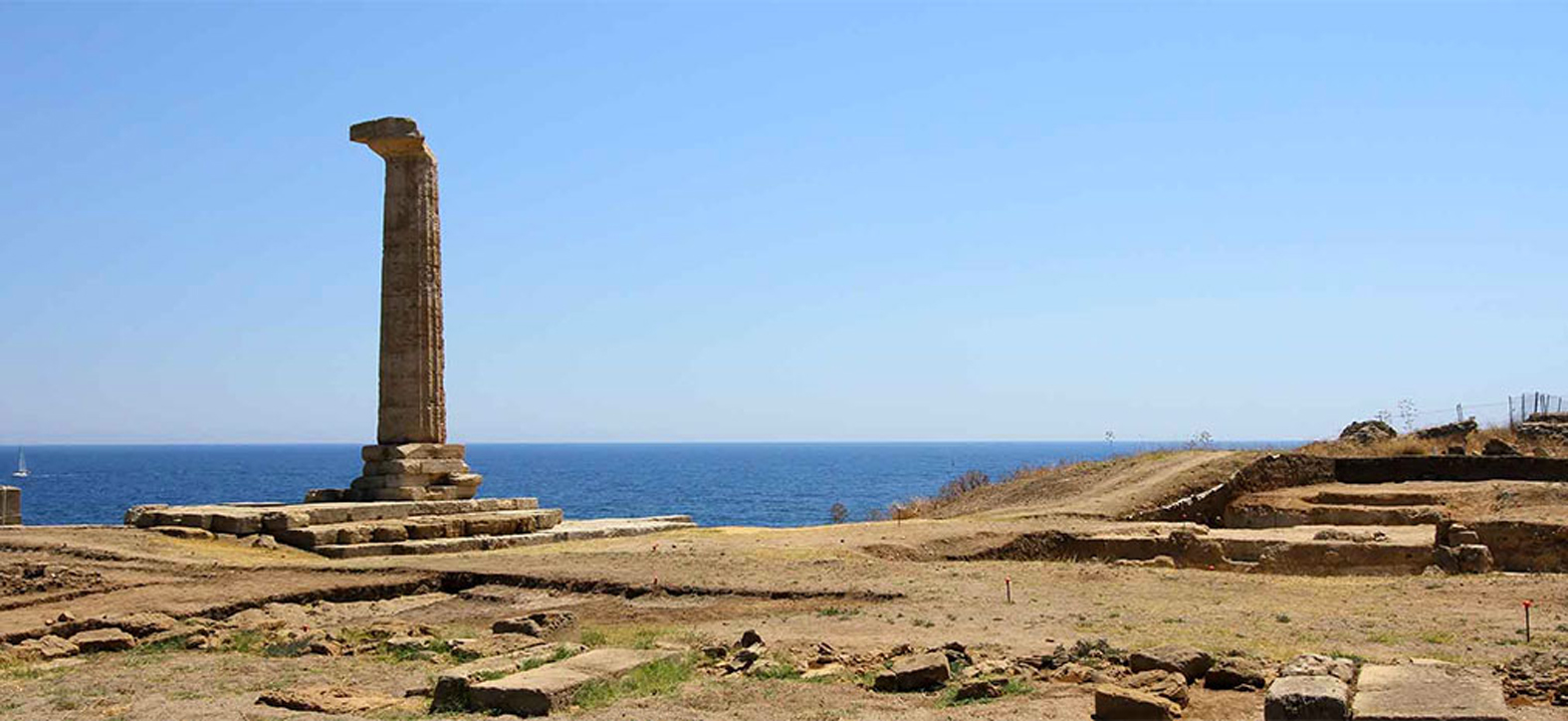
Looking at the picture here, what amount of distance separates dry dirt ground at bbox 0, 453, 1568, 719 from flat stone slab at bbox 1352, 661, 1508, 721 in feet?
1.76

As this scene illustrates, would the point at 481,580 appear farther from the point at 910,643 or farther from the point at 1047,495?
the point at 1047,495

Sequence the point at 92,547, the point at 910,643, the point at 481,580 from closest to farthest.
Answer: the point at 910,643
the point at 481,580
the point at 92,547

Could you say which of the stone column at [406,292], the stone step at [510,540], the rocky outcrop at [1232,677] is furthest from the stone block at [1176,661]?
the stone column at [406,292]

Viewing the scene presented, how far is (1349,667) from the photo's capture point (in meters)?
9.33

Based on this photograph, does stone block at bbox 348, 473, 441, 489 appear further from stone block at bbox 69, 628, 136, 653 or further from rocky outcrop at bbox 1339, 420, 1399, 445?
rocky outcrop at bbox 1339, 420, 1399, 445

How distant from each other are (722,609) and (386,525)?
813cm

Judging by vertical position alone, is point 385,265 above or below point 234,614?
above

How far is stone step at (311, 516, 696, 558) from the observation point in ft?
64.7

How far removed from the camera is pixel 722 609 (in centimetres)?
1443

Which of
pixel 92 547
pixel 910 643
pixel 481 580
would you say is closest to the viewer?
pixel 910 643

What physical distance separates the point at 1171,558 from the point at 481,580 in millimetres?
9368

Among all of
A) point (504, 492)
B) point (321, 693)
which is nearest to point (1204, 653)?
point (321, 693)

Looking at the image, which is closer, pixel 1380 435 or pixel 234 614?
pixel 234 614

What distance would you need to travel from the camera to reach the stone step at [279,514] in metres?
20.6
